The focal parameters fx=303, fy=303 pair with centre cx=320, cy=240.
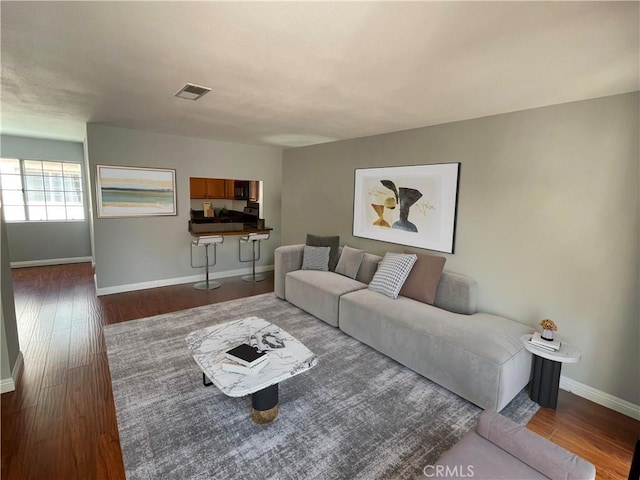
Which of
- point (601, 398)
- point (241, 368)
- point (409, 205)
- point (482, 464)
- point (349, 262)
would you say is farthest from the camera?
point (349, 262)

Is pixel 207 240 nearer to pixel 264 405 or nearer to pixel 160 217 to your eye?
pixel 160 217

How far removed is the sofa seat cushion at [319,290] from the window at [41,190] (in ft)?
17.6

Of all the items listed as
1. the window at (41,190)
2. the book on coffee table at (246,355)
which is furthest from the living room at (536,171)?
the window at (41,190)

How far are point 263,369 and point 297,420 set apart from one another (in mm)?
485

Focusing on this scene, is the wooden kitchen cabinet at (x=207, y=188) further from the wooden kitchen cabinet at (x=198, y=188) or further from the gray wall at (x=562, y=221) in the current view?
the gray wall at (x=562, y=221)

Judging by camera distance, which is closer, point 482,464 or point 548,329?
point 482,464

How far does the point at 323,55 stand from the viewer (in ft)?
5.77

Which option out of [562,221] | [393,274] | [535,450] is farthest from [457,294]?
[535,450]

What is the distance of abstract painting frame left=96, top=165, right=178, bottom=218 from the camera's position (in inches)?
171

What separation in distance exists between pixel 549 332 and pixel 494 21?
2.14 meters

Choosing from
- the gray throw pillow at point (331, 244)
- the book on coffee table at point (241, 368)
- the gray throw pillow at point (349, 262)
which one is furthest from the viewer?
the gray throw pillow at point (331, 244)

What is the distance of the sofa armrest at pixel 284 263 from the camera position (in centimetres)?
442

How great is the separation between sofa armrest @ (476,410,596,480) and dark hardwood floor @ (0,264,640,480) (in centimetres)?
83

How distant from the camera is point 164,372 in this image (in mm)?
2645
